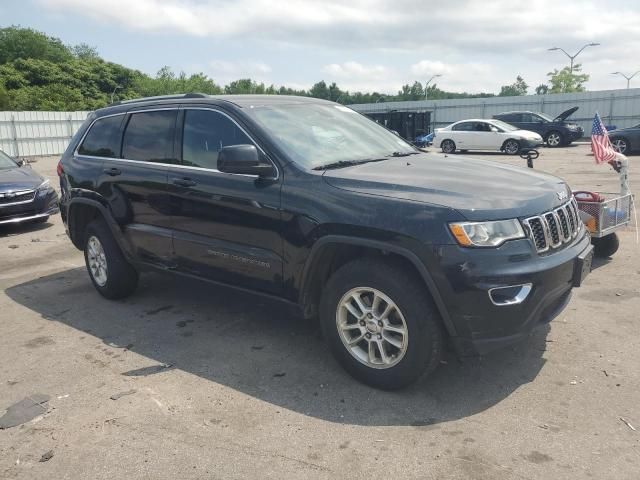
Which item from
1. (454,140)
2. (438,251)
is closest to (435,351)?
(438,251)

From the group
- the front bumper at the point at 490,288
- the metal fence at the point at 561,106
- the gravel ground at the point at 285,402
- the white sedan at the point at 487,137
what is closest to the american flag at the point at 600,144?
the gravel ground at the point at 285,402

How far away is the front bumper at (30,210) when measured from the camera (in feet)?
29.7

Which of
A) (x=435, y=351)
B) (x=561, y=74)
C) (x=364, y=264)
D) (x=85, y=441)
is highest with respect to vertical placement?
(x=561, y=74)

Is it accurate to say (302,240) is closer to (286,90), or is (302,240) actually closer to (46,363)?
(46,363)

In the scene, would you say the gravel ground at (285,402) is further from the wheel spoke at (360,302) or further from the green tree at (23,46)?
the green tree at (23,46)

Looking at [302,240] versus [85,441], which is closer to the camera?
[85,441]

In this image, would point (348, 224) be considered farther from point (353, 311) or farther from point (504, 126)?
point (504, 126)

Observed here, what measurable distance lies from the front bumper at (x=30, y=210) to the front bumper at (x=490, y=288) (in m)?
8.14

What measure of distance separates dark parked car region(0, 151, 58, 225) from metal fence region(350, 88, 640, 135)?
86.0 feet

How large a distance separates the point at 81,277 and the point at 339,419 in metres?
4.42

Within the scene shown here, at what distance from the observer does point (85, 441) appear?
3.16 m

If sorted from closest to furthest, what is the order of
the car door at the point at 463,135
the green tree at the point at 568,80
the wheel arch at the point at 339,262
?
the wheel arch at the point at 339,262 < the car door at the point at 463,135 < the green tree at the point at 568,80

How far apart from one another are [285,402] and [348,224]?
1.17 metres

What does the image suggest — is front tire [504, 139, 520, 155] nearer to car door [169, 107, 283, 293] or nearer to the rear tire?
the rear tire
